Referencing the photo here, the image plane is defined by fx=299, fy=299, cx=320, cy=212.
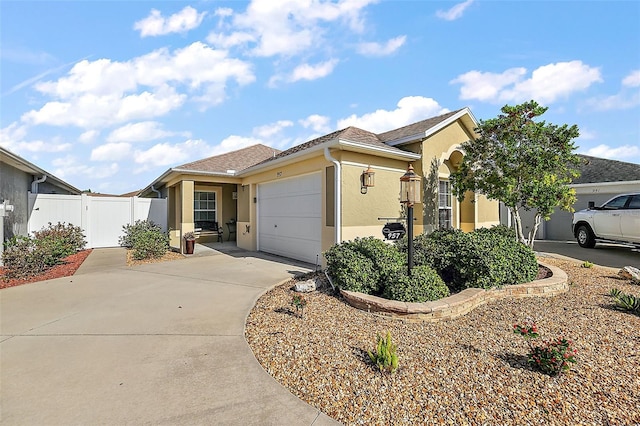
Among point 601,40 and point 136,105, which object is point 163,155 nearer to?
point 136,105

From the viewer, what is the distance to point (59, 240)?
29.7ft

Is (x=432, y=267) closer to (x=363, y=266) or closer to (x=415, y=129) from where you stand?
(x=363, y=266)

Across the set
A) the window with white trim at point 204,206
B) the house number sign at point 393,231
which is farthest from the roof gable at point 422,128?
the window with white trim at point 204,206

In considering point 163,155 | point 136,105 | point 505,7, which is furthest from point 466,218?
point 163,155

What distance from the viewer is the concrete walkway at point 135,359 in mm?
2377

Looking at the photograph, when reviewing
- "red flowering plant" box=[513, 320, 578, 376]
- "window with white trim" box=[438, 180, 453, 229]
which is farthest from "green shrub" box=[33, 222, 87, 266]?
"window with white trim" box=[438, 180, 453, 229]

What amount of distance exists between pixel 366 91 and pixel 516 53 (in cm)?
399

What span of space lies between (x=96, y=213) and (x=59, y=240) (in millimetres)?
3568

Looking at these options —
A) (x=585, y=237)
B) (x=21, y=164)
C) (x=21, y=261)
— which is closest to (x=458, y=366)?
(x=21, y=261)

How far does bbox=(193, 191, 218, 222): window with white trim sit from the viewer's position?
14188 mm

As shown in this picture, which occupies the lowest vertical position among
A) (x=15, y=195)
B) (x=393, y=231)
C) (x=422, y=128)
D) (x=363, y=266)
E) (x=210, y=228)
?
(x=363, y=266)

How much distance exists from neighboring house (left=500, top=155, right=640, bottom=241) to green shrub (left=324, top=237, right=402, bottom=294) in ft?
40.4

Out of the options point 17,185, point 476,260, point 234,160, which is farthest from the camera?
point 234,160

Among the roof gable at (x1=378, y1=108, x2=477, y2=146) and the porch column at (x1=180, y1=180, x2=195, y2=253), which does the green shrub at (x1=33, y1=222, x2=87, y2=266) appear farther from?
the roof gable at (x1=378, y1=108, x2=477, y2=146)
